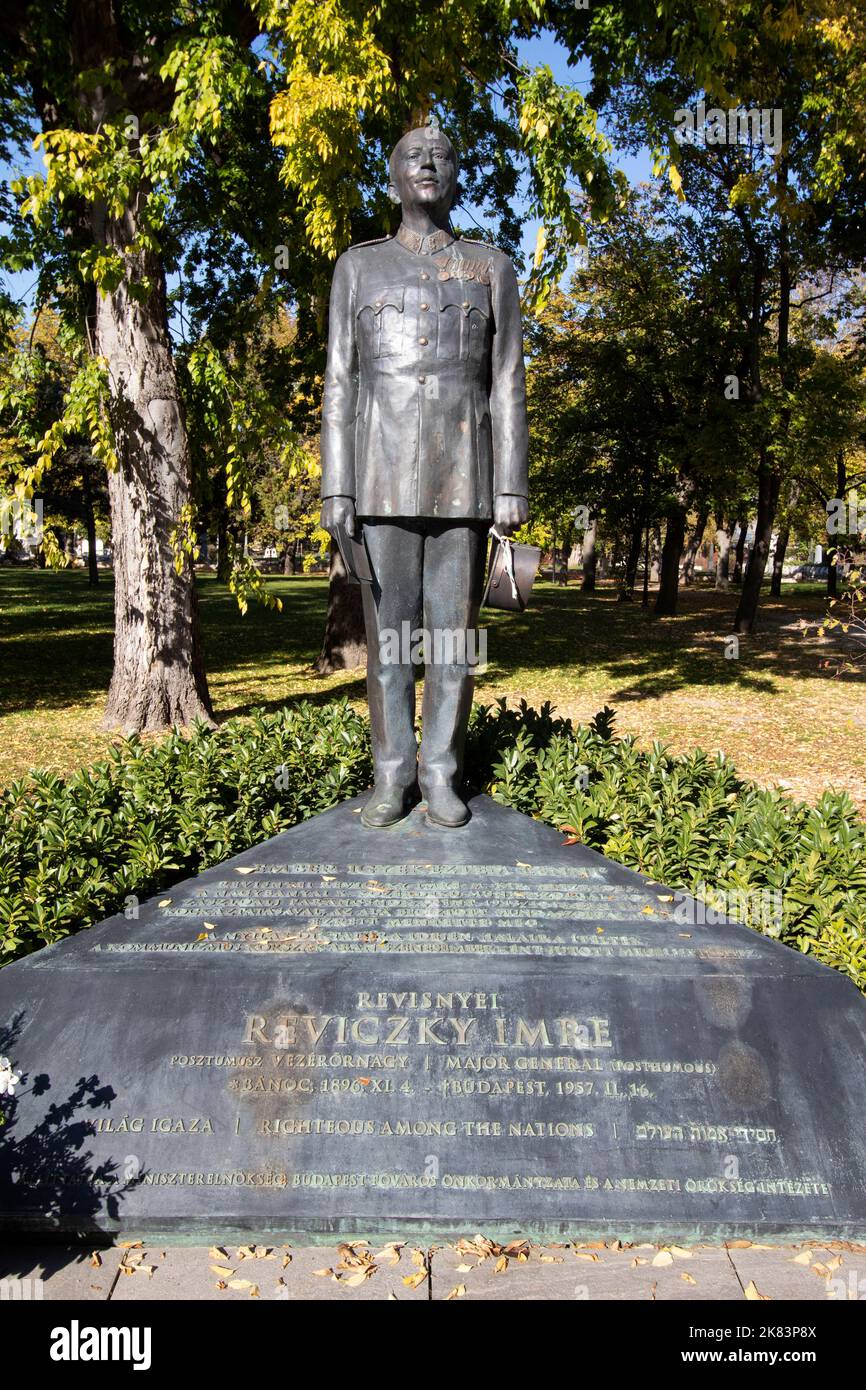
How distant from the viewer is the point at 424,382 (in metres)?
4.27

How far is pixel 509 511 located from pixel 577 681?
975cm

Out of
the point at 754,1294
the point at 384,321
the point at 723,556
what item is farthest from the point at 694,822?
the point at 723,556

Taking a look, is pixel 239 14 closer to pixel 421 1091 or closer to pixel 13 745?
pixel 13 745

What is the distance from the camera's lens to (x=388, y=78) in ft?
26.1

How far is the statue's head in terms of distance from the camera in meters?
4.25

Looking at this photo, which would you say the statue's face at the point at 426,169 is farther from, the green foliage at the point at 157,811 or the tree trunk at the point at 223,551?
the tree trunk at the point at 223,551

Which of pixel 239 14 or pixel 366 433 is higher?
pixel 239 14

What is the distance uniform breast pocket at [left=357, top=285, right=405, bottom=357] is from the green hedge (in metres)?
2.34

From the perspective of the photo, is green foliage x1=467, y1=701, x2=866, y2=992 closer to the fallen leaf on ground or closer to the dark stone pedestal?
the dark stone pedestal

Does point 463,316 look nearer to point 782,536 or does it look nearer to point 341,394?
point 341,394

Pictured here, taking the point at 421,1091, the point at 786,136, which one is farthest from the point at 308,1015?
the point at 786,136

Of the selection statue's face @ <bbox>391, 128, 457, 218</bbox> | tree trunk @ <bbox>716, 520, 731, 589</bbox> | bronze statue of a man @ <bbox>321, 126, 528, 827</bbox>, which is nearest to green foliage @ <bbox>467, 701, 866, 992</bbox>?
bronze statue of a man @ <bbox>321, 126, 528, 827</bbox>
